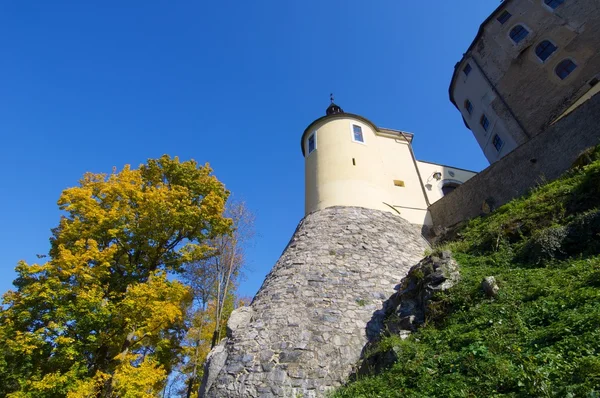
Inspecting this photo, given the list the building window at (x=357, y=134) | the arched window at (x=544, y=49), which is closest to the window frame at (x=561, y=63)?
the arched window at (x=544, y=49)

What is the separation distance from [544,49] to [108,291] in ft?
83.7

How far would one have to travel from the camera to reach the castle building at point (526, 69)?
56.2 feet

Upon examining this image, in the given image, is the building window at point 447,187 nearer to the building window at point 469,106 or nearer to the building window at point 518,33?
the building window at point 469,106

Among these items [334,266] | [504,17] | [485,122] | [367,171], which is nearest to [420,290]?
[334,266]

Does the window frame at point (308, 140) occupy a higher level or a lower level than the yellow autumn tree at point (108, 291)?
higher

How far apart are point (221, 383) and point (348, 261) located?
6.11 m

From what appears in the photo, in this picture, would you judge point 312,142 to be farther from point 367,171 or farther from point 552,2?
point 552,2

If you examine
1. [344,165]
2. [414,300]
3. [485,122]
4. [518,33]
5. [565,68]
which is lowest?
[414,300]

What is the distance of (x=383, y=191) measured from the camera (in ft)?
55.5

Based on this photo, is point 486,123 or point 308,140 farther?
point 486,123

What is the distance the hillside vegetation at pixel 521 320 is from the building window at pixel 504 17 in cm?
1678

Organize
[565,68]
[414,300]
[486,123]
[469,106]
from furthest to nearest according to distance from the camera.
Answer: [469,106]
[486,123]
[565,68]
[414,300]

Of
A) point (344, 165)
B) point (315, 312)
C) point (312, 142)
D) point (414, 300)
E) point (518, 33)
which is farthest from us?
→ point (518, 33)

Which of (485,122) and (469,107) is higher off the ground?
(469,107)
